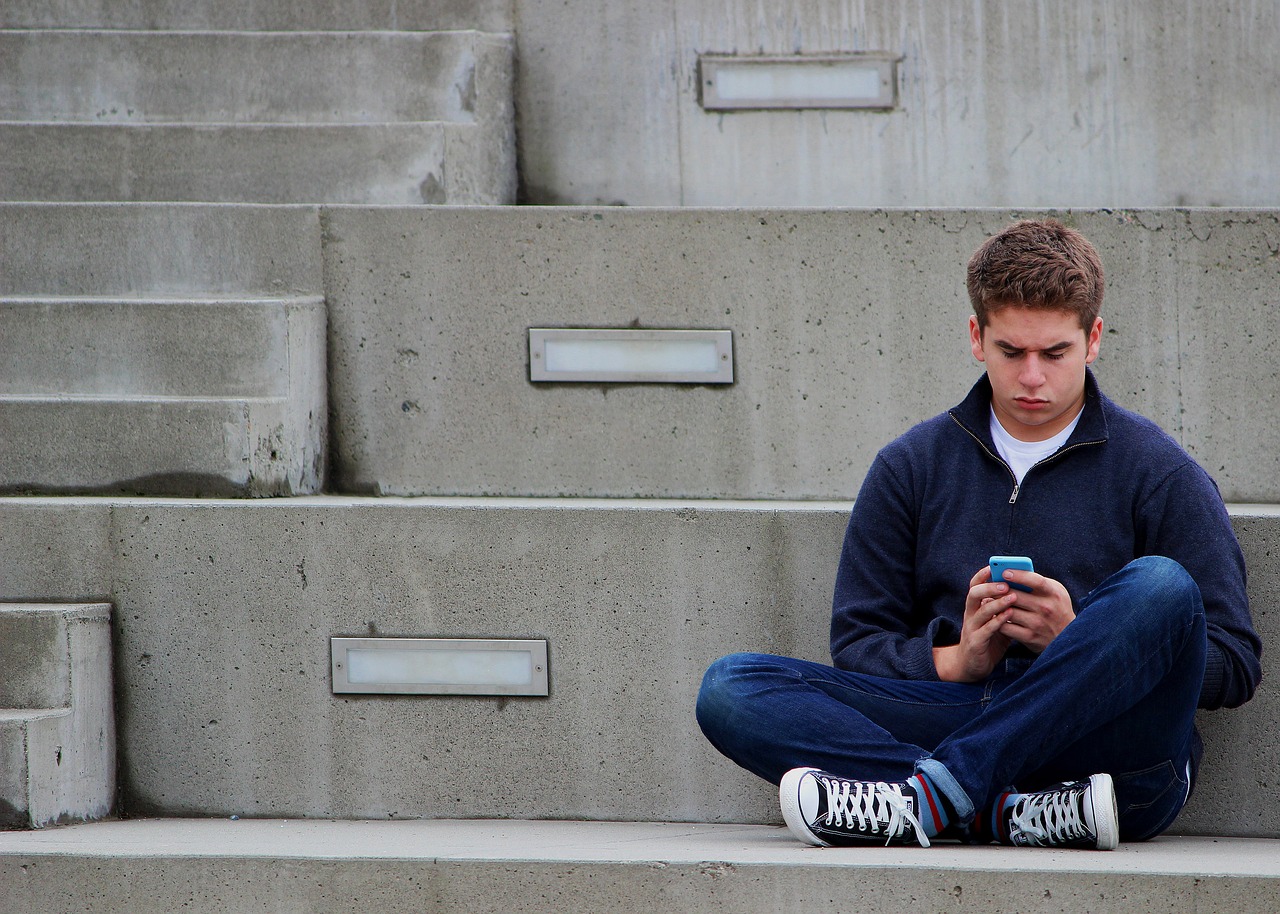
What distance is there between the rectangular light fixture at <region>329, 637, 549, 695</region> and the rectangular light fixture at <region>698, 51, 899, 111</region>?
6.08ft

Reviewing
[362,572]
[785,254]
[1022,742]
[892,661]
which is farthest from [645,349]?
[1022,742]

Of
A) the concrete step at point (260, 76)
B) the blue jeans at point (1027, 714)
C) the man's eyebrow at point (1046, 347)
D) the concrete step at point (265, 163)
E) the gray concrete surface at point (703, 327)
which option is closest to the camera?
the blue jeans at point (1027, 714)

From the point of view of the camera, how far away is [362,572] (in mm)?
2771

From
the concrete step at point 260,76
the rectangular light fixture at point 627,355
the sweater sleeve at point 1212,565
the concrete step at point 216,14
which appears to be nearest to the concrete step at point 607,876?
the sweater sleeve at point 1212,565

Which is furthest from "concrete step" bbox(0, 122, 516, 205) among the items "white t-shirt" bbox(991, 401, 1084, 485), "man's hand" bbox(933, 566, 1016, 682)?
"man's hand" bbox(933, 566, 1016, 682)

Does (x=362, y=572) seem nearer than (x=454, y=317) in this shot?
Yes

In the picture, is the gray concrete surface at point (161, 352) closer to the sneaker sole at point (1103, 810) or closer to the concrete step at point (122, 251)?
the concrete step at point (122, 251)

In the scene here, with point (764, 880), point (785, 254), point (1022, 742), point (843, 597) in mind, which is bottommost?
point (764, 880)

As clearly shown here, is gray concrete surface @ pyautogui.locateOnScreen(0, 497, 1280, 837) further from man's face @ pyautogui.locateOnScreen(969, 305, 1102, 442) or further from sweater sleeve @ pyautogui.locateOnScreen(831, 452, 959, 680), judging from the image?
man's face @ pyautogui.locateOnScreen(969, 305, 1102, 442)

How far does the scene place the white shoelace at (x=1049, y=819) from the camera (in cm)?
221

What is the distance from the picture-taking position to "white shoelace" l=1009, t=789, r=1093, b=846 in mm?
2213

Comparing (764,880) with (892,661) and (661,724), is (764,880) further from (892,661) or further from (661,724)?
(661,724)

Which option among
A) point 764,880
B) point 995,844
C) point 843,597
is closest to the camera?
point 764,880

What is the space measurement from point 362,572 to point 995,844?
4.18 feet
